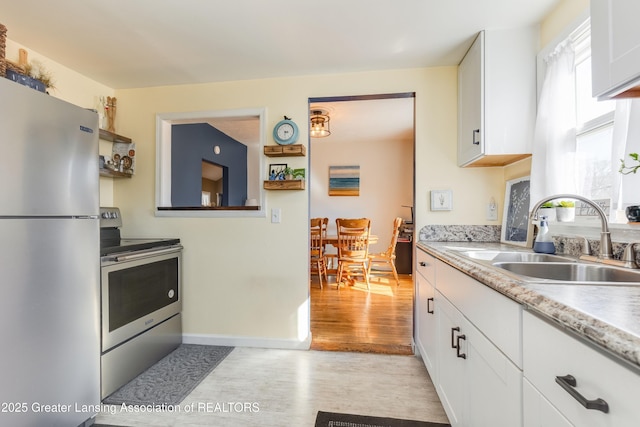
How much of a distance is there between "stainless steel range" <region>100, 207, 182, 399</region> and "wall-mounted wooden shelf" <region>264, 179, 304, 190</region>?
0.93 m

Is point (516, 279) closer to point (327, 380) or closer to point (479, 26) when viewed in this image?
point (327, 380)

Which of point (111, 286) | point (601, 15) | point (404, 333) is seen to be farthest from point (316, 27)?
point (404, 333)

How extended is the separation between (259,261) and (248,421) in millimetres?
1124

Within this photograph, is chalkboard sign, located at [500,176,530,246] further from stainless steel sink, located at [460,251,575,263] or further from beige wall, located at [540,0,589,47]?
beige wall, located at [540,0,589,47]

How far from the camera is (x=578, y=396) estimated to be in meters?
0.54

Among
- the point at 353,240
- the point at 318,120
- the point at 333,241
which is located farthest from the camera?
the point at 333,241

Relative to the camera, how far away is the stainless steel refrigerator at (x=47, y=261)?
118cm

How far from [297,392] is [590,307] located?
5.37ft

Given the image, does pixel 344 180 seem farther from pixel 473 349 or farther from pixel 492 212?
pixel 473 349

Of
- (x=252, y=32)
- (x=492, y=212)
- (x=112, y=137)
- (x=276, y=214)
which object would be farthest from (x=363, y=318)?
(x=112, y=137)

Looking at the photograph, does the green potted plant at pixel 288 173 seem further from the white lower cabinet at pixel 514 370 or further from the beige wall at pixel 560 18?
the beige wall at pixel 560 18

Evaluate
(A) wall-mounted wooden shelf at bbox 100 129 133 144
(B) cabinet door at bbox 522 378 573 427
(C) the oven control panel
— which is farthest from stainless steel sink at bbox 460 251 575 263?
(A) wall-mounted wooden shelf at bbox 100 129 133 144

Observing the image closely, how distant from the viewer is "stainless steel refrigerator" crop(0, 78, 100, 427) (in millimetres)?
1182

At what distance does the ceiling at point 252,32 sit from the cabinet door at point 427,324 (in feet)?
5.17
